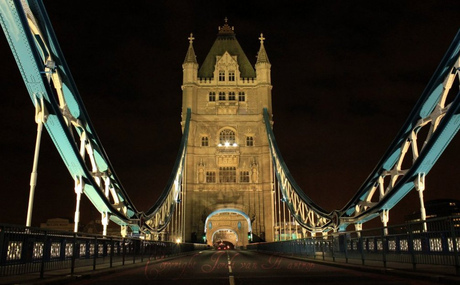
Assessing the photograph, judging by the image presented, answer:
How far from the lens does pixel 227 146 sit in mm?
52469

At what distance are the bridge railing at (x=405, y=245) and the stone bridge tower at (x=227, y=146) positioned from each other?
3291 centimetres

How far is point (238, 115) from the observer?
176 feet

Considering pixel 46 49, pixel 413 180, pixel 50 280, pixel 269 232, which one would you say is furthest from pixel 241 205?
pixel 50 280

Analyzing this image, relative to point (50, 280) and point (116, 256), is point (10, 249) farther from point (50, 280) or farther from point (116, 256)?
point (116, 256)

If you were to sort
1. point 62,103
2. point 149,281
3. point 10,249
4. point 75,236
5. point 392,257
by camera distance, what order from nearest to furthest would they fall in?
point 10,249
point 149,281
point 75,236
point 392,257
point 62,103

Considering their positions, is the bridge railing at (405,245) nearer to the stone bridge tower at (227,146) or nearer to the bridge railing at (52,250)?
the bridge railing at (52,250)

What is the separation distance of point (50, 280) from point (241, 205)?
43167 millimetres

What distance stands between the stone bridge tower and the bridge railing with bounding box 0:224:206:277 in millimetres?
→ 35278

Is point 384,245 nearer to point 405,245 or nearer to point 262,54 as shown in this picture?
point 405,245

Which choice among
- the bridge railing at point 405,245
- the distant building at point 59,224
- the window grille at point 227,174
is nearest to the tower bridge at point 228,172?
the window grille at point 227,174

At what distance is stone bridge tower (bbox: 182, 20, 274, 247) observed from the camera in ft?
167

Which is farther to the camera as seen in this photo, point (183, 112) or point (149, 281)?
point (183, 112)

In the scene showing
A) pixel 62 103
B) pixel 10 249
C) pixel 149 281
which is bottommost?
pixel 149 281

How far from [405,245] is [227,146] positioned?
136ft
